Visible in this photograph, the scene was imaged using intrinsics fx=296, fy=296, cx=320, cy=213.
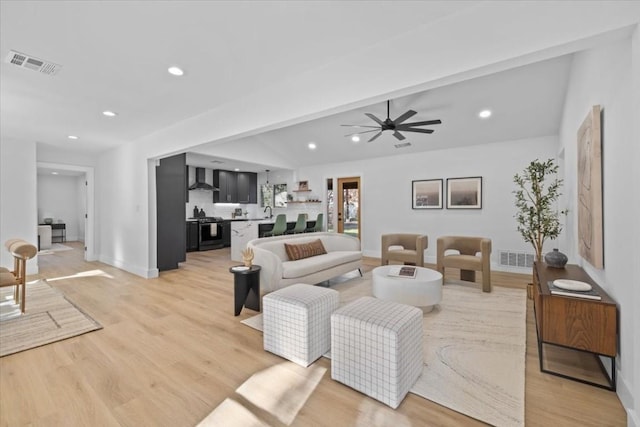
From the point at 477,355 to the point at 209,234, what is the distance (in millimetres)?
7522

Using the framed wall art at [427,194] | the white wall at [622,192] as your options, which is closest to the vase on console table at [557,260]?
the white wall at [622,192]

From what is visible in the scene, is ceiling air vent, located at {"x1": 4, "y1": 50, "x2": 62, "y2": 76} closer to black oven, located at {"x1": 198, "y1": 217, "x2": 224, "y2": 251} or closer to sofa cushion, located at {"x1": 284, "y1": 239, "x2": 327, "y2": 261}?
sofa cushion, located at {"x1": 284, "y1": 239, "x2": 327, "y2": 261}

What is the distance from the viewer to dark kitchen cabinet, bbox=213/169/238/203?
9195 millimetres

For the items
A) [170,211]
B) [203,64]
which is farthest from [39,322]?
[203,64]

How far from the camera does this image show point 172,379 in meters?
2.14

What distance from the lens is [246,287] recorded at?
3.41 metres

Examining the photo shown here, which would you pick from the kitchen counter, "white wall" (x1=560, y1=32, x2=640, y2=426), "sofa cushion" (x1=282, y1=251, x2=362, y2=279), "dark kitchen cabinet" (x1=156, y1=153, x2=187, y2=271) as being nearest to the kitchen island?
the kitchen counter

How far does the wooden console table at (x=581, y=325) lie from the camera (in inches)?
74.9

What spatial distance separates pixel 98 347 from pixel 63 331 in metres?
0.67

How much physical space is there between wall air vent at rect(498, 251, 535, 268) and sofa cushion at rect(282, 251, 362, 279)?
289 cm

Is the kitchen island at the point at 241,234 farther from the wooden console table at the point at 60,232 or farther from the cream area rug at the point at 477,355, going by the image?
the wooden console table at the point at 60,232

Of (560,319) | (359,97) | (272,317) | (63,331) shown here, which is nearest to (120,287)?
(63,331)

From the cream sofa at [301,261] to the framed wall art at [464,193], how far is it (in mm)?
2490

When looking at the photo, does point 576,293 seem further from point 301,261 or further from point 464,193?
point 464,193
